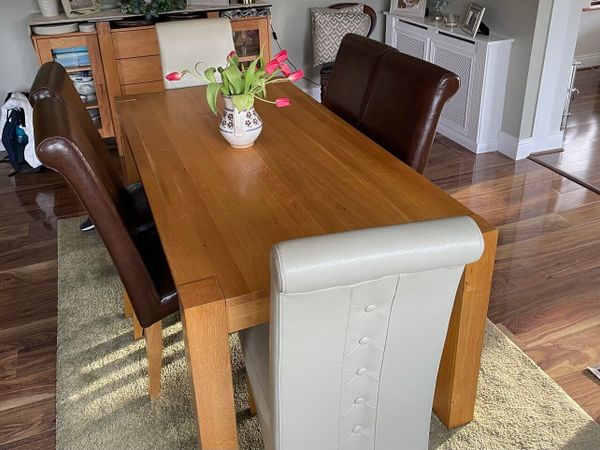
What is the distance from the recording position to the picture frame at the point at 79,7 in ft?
12.3

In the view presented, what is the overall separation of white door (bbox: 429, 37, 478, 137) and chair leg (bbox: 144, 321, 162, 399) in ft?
8.64

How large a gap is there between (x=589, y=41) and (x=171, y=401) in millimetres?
5206

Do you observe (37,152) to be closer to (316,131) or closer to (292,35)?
(316,131)

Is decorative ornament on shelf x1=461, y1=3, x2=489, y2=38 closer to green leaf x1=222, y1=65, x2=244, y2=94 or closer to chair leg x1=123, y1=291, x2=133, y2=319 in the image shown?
green leaf x1=222, y1=65, x2=244, y2=94

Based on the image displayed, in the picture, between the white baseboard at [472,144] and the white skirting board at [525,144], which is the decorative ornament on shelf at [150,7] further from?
the white skirting board at [525,144]

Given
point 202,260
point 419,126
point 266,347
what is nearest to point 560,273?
point 419,126

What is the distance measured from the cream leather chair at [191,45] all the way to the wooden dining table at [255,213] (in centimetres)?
60

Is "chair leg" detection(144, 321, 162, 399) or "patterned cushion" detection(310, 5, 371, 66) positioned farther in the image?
"patterned cushion" detection(310, 5, 371, 66)

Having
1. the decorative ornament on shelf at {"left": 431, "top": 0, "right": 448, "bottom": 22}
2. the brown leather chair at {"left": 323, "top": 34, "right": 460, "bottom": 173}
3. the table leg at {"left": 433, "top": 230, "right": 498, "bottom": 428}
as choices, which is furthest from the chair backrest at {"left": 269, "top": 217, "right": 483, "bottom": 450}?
the decorative ornament on shelf at {"left": 431, "top": 0, "right": 448, "bottom": 22}

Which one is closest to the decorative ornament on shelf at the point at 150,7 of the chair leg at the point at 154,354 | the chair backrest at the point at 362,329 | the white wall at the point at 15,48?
the white wall at the point at 15,48

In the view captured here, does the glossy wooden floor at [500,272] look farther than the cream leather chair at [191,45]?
No

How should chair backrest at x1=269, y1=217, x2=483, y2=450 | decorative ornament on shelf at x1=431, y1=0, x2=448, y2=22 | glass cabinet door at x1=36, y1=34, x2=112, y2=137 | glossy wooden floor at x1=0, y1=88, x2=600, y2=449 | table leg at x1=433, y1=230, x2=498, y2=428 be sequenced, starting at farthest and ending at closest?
decorative ornament on shelf at x1=431, y1=0, x2=448, y2=22 < glass cabinet door at x1=36, y1=34, x2=112, y2=137 < glossy wooden floor at x1=0, y1=88, x2=600, y2=449 < table leg at x1=433, y1=230, x2=498, y2=428 < chair backrest at x1=269, y1=217, x2=483, y2=450

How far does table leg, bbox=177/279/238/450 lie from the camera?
4.17 ft

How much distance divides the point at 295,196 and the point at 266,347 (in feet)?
1.48
